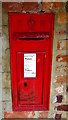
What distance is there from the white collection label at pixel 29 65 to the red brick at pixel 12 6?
23.3 inches

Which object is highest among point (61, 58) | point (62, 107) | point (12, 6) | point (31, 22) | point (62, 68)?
point (12, 6)

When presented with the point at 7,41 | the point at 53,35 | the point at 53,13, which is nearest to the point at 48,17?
the point at 53,13

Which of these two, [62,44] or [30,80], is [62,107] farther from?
[62,44]

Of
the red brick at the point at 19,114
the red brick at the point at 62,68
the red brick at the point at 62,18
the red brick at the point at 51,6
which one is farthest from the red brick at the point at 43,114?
the red brick at the point at 51,6

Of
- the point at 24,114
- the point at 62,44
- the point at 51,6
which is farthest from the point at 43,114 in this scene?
the point at 51,6

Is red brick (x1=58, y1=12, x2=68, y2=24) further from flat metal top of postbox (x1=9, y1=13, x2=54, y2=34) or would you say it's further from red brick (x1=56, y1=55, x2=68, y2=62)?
red brick (x1=56, y1=55, x2=68, y2=62)

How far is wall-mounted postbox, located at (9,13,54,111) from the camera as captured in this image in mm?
2365

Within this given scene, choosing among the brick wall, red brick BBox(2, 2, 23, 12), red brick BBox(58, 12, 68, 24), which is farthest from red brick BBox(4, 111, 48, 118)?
red brick BBox(2, 2, 23, 12)

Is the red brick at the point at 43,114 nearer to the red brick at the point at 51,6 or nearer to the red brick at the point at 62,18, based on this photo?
the red brick at the point at 62,18

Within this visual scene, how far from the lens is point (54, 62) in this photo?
2.60 m

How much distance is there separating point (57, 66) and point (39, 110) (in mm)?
712

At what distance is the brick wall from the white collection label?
0.24 meters

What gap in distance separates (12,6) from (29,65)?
2.56 ft

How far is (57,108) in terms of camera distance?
2820mm
